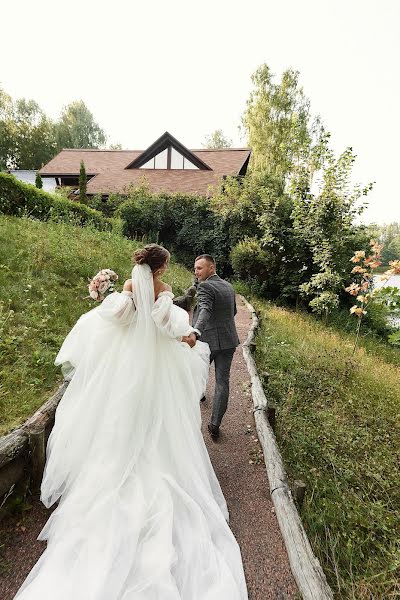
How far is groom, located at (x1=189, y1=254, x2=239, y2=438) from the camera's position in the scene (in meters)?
4.04

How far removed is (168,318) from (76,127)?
1899 inches

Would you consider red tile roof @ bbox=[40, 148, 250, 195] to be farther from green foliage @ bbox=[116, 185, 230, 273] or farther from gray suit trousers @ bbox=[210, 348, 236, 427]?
gray suit trousers @ bbox=[210, 348, 236, 427]

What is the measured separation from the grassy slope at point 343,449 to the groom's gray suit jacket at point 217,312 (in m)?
1.84

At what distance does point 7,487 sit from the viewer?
281 centimetres

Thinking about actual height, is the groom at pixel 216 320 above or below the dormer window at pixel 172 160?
below

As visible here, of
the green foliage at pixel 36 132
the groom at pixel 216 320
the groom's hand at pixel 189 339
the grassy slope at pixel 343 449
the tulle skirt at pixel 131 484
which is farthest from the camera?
the green foliage at pixel 36 132

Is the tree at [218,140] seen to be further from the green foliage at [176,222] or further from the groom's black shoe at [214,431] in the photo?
the groom's black shoe at [214,431]

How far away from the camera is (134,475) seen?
2764 mm

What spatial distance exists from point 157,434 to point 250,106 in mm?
31431

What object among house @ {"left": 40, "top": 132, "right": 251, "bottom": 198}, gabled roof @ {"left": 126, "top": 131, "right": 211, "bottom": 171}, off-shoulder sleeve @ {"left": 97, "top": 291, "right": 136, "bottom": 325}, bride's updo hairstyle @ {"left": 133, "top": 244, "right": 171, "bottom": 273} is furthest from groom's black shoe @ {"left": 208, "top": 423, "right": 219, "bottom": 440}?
gabled roof @ {"left": 126, "top": 131, "right": 211, "bottom": 171}

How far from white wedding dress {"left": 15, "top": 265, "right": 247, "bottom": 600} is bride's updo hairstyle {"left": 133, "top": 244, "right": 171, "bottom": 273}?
79 millimetres

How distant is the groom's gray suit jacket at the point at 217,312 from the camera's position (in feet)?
13.3

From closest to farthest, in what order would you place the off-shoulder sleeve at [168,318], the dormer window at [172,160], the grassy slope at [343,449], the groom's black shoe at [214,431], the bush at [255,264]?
the off-shoulder sleeve at [168,318]
the grassy slope at [343,449]
the groom's black shoe at [214,431]
the bush at [255,264]
the dormer window at [172,160]

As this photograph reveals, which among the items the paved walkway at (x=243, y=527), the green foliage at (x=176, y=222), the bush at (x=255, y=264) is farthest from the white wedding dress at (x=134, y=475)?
the green foliage at (x=176, y=222)
